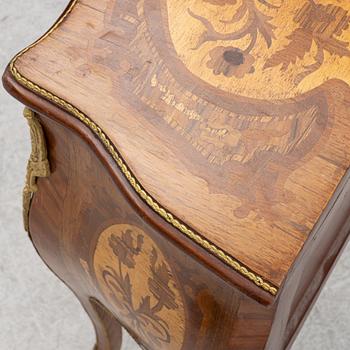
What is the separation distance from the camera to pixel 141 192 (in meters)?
0.73

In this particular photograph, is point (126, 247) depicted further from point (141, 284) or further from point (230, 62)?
point (230, 62)

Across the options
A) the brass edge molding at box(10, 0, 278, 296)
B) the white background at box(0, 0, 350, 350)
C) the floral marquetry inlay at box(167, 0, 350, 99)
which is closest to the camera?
the brass edge molding at box(10, 0, 278, 296)

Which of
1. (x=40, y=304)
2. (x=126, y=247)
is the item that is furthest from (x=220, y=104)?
(x=40, y=304)

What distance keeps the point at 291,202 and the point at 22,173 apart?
101cm

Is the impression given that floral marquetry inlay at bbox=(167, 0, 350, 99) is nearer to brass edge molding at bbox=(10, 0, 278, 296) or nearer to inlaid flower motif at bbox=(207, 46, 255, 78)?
inlaid flower motif at bbox=(207, 46, 255, 78)

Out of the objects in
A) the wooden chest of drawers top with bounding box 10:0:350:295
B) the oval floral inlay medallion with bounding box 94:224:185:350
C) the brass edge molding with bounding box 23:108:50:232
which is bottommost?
the oval floral inlay medallion with bounding box 94:224:185:350

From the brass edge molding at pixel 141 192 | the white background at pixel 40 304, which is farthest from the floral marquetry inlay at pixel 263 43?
the white background at pixel 40 304

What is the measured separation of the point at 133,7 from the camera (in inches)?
33.8

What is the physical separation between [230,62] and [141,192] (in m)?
0.19

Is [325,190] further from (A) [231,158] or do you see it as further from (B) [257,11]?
(B) [257,11]

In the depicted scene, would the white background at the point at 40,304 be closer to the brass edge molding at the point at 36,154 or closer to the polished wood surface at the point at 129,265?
the polished wood surface at the point at 129,265

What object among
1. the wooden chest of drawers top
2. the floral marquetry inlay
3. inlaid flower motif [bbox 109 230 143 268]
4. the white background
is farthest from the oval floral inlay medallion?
the white background

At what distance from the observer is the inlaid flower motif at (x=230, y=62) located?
0.80 meters

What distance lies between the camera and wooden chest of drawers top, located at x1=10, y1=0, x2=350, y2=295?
71cm
